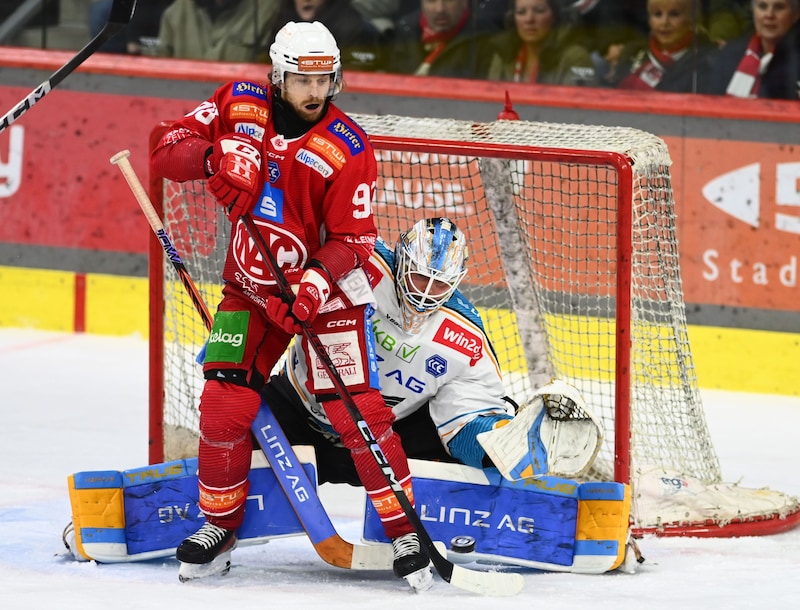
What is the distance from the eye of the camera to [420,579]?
3197 millimetres

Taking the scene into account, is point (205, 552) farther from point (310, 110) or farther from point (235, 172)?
point (310, 110)

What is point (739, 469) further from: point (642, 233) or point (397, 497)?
point (397, 497)

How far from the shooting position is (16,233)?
6.35 meters

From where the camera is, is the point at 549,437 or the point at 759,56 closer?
the point at 549,437

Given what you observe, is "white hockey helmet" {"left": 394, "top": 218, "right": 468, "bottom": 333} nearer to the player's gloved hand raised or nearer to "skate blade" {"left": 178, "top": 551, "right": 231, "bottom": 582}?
the player's gloved hand raised

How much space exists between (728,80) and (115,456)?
2.70 m

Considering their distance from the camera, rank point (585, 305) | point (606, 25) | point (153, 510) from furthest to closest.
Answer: point (606, 25) → point (585, 305) → point (153, 510)

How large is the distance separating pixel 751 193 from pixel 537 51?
101 cm

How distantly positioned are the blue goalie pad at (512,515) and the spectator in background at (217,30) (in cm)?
312

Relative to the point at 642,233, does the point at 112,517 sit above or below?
below

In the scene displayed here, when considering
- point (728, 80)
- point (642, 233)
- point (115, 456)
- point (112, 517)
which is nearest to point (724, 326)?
point (728, 80)

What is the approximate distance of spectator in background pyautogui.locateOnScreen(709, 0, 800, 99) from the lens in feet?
18.3

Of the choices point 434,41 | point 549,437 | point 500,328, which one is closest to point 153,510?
point 549,437

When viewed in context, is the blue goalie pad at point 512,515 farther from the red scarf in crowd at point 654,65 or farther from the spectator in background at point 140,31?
the spectator in background at point 140,31
